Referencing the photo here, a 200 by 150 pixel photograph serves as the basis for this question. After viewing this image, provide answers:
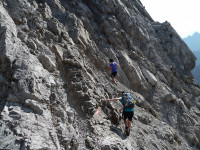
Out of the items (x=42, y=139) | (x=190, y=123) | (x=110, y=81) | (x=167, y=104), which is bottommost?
(x=190, y=123)

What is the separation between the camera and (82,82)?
10.5m

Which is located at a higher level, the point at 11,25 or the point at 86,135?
the point at 11,25

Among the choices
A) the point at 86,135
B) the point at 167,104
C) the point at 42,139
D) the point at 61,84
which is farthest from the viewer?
the point at 167,104

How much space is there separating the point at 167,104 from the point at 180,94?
4337 millimetres

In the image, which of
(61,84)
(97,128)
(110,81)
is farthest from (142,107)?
(61,84)

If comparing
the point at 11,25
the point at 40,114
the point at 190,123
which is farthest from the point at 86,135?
the point at 190,123

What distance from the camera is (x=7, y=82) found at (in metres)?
7.09

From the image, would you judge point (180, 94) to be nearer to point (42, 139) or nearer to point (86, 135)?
point (86, 135)

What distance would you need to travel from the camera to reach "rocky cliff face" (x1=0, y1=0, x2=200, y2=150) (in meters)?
6.84

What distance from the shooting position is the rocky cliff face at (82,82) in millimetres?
6840

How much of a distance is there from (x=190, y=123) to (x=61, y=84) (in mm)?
14752

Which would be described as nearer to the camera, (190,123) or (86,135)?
(86,135)

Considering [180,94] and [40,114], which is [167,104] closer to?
[180,94]

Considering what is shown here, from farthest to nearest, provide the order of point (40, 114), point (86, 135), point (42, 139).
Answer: point (86, 135), point (40, 114), point (42, 139)
